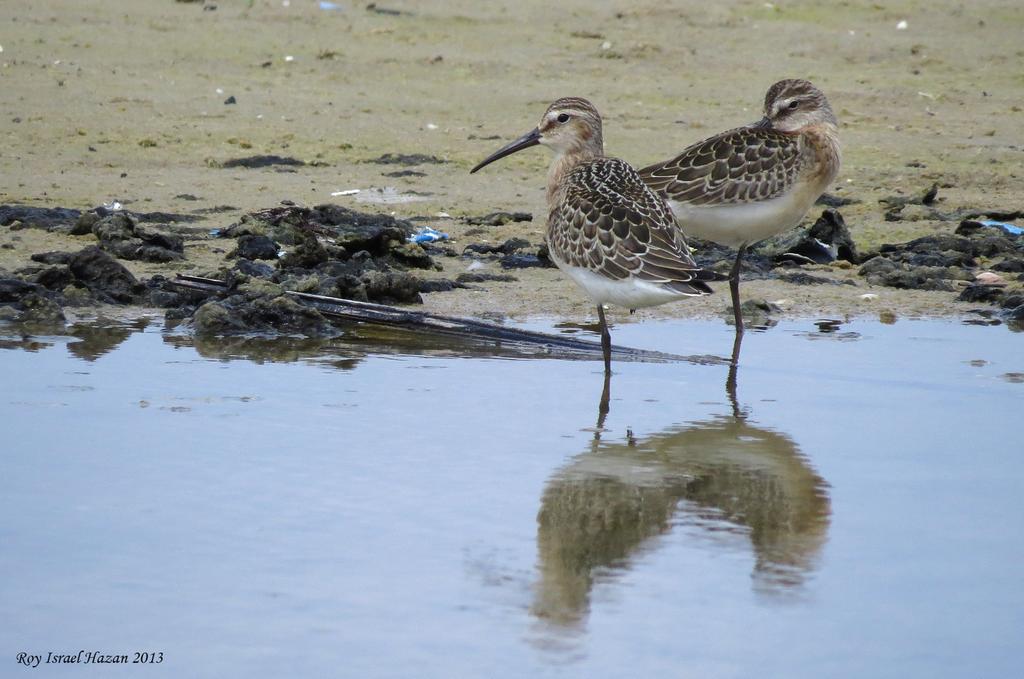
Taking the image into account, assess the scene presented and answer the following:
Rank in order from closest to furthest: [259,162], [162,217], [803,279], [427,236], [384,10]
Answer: [803,279], [427,236], [162,217], [259,162], [384,10]

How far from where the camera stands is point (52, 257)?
984cm

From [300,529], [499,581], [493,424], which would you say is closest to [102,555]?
[300,529]

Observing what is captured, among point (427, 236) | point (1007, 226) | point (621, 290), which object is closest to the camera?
point (621, 290)

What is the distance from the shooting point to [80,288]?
364 inches

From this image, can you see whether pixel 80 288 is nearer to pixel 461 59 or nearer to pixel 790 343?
pixel 790 343

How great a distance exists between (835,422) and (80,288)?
4612 millimetres

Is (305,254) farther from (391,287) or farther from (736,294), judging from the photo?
(736,294)

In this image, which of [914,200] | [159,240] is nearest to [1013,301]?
[914,200]

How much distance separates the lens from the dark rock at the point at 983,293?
32.6ft

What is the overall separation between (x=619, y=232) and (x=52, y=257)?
156 inches

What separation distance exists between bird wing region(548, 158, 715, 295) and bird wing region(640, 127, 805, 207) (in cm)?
66

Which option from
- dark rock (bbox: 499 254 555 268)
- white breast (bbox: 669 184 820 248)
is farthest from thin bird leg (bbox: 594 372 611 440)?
dark rock (bbox: 499 254 555 268)

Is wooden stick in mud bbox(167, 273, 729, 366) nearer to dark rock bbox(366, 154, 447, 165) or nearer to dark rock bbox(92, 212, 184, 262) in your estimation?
dark rock bbox(92, 212, 184, 262)

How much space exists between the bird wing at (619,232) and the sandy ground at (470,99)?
1275mm
